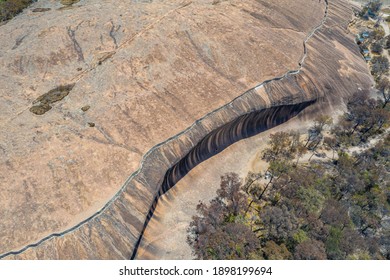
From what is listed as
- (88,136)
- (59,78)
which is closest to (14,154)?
(88,136)

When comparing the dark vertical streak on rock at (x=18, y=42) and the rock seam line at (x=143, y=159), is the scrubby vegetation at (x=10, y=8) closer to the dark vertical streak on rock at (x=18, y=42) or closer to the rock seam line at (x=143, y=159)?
the dark vertical streak on rock at (x=18, y=42)

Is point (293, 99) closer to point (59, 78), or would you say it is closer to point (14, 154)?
point (59, 78)

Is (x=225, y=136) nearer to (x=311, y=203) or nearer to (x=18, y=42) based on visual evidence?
(x=311, y=203)

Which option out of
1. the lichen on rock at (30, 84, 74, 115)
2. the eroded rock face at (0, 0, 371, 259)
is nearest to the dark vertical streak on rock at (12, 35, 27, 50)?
the eroded rock face at (0, 0, 371, 259)

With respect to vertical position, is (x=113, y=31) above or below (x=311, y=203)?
above

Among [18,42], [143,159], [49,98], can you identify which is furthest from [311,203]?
[18,42]

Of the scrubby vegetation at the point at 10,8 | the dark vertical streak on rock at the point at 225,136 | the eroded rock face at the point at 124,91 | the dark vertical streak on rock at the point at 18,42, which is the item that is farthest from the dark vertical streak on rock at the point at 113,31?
the dark vertical streak on rock at the point at 225,136
